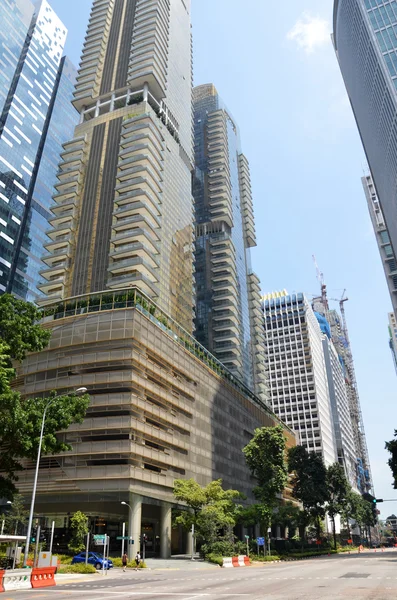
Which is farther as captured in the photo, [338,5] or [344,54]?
[344,54]

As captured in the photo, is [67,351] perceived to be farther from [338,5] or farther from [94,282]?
[338,5]

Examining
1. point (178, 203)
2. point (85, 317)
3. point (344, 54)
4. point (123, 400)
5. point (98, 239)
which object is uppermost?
point (344, 54)

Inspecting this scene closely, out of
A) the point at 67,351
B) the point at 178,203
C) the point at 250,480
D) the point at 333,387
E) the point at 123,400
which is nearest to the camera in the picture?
the point at 123,400

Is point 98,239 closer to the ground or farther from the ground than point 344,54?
closer to the ground

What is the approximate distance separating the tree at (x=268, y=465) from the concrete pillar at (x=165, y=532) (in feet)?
37.5

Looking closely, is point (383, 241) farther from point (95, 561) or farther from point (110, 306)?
point (95, 561)

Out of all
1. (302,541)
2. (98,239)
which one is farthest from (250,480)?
(98,239)

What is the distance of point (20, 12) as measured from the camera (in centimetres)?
16550

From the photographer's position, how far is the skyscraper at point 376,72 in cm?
9156

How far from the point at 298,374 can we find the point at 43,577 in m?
152

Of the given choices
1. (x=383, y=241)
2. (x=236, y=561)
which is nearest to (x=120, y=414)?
(x=236, y=561)

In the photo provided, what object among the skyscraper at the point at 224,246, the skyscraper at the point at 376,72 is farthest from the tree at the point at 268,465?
the skyscraper at the point at 376,72

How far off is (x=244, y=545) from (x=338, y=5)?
125 m

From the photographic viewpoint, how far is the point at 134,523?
52.6 m
